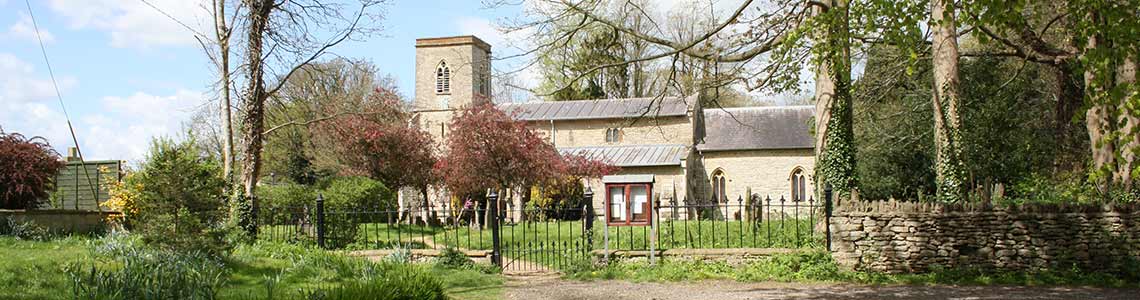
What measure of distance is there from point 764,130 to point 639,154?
536 centimetres

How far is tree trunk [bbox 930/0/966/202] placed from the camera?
1560 cm

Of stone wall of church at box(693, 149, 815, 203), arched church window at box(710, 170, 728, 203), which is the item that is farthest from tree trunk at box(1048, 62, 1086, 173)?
arched church window at box(710, 170, 728, 203)

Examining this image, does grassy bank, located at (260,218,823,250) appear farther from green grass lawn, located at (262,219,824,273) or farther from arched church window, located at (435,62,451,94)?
arched church window, located at (435,62,451,94)

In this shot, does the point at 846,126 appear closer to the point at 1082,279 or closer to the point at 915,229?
the point at 915,229

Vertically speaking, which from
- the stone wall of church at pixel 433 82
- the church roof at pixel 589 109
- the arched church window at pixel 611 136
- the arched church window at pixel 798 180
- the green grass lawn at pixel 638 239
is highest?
the stone wall of church at pixel 433 82

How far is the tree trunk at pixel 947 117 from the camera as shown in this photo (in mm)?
15602

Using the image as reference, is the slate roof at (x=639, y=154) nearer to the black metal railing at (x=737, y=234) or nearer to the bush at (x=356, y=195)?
the bush at (x=356, y=195)

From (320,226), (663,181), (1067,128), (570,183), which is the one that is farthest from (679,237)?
(663,181)

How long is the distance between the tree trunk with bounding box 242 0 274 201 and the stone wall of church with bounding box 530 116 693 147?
23.0 m

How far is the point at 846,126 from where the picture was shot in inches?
568

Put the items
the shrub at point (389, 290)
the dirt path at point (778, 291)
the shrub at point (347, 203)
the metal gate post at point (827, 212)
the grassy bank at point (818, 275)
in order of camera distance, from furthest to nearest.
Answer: the shrub at point (347, 203) → the metal gate post at point (827, 212) → the grassy bank at point (818, 275) → the dirt path at point (778, 291) → the shrub at point (389, 290)

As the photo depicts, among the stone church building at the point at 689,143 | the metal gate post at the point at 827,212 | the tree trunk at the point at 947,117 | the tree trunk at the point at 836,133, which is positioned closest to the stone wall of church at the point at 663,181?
the stone church building at the point at 689,143

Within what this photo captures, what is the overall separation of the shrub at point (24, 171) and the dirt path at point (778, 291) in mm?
9474

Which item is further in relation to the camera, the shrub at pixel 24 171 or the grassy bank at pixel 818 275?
the shrub at pixel 24 171
